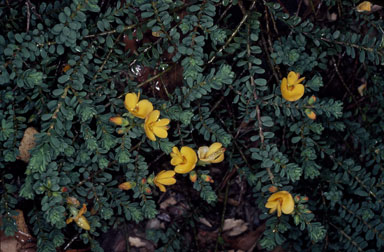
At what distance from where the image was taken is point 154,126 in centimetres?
218

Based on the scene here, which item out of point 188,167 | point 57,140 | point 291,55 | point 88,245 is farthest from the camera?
point 88,245

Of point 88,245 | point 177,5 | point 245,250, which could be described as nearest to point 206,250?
point 245,250

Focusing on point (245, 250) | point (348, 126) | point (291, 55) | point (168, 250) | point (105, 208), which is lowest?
point (245, 250)

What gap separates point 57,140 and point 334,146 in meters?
2.04

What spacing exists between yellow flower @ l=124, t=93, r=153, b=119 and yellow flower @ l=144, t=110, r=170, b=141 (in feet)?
0.14

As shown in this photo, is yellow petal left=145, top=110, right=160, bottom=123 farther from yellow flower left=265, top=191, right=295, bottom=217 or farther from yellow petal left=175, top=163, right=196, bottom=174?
yellow flower left=265, top=191, right=295, bottom=217

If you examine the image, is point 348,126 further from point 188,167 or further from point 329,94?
point 188,167

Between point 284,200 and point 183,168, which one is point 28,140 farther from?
point 284,200

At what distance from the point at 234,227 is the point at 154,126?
147 cm

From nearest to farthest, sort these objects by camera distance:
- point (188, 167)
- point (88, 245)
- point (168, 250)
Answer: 1. point (188, 167)
2. point (168, 250)
3. point (88, 245)

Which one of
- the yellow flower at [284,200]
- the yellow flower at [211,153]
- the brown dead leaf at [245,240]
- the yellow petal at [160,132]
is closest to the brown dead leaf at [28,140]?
the yellow petal at [160,132]

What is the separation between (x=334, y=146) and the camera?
3.04 metres

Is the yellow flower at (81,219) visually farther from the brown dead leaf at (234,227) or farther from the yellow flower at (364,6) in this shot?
the yellow flower at (364,6)

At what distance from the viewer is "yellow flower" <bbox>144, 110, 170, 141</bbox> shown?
215 centimetres
